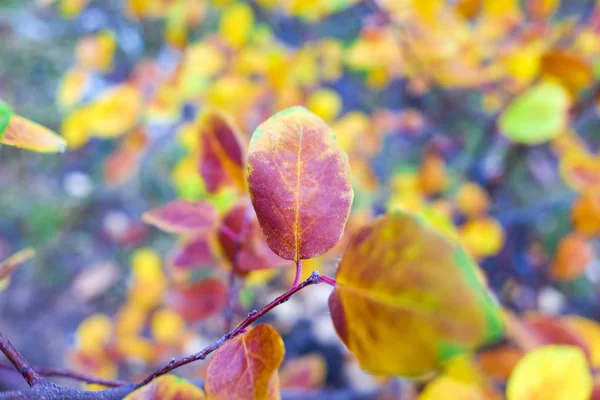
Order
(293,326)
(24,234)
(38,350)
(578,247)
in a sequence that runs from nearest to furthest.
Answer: (578,247) → (293,326) → (38,350) → (24,234)

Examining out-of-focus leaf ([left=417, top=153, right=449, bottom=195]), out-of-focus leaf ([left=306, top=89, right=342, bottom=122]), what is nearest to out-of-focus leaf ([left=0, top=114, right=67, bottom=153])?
out-of-focus leaf ([left=306, top=89, right=342, bottom=122])

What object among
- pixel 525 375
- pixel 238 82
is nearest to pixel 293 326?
pixel 238 82

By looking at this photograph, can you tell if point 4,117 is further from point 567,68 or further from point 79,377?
point 567,68

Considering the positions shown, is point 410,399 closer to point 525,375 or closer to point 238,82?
point 525,375

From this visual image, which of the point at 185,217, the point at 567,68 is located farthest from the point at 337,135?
the point at 185,217

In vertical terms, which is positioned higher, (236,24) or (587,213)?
(236,24)

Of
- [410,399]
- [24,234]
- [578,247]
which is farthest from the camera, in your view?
[24,234]
